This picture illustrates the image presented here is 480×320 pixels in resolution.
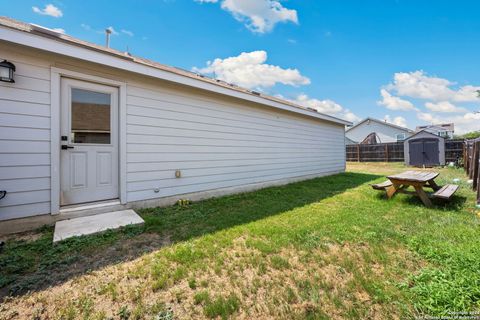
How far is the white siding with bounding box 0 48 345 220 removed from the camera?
2.80 m

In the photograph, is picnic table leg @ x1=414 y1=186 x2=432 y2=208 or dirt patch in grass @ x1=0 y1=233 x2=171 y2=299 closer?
dirt patch in grass @ x1=0 y1=233 x2=171 y2=299

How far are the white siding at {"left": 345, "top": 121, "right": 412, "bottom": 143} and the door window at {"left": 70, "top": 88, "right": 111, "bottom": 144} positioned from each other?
26.3m

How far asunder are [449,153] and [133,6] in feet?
56.5

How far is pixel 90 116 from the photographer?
3461mm

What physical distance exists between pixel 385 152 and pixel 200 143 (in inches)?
670

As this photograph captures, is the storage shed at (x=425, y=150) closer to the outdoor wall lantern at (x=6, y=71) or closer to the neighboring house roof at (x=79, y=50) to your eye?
the neighboring house roof at (x=79, y=50)

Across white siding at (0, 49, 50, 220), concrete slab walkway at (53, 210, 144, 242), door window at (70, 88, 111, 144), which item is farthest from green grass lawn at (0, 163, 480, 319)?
door window at (70, 88, 111, 144)

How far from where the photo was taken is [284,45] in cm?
1073

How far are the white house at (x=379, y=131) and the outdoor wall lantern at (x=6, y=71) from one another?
26.5 m

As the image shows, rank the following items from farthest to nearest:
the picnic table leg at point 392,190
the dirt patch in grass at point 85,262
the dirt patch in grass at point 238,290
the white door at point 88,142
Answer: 1. the picnic table leg at point 392,190
2. the white door at point 88,142
3. the dirt patch in grass at point 85,262
4. the dirt patch in grass at point 238,290

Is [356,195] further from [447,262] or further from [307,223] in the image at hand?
[447,262]

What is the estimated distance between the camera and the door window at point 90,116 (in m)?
3.33

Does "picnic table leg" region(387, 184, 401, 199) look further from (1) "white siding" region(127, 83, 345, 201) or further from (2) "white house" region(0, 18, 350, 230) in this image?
(2) "white house" region(0, 18, 350, 230)

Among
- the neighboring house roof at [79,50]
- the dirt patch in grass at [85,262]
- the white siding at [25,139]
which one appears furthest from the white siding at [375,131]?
the white siding at [25,139]
